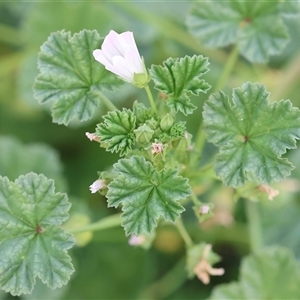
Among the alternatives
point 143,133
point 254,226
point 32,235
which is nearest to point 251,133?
point 143,133

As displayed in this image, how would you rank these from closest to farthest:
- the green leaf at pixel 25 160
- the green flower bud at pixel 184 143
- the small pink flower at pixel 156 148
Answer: the small pink flower at pixel 156 148 → the green flower bud at pixel 184 143 → the green leaf at pixel 25 160

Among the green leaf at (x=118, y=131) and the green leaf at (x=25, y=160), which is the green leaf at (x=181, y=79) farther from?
the green leaf at (x=25, y=160)

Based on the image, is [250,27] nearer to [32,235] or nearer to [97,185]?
[97,185]

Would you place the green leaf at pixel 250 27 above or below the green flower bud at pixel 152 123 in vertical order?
above

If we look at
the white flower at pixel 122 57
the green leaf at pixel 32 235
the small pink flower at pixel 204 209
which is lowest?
the green leaf at pixel 32 235

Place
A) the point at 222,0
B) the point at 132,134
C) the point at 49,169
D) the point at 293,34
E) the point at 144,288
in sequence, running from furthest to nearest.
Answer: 1. the point at 293,34
2. the point at 144,288
3. the point at 49,169
4. the point at 222,0
5. the point at 132,134

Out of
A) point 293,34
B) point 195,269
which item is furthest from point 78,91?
point 293,34

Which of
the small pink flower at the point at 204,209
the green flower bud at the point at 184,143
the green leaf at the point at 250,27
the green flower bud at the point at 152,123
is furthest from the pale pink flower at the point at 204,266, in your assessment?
the green leaf at the point at 250,27

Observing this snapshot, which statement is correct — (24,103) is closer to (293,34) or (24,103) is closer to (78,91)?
(78,91)
